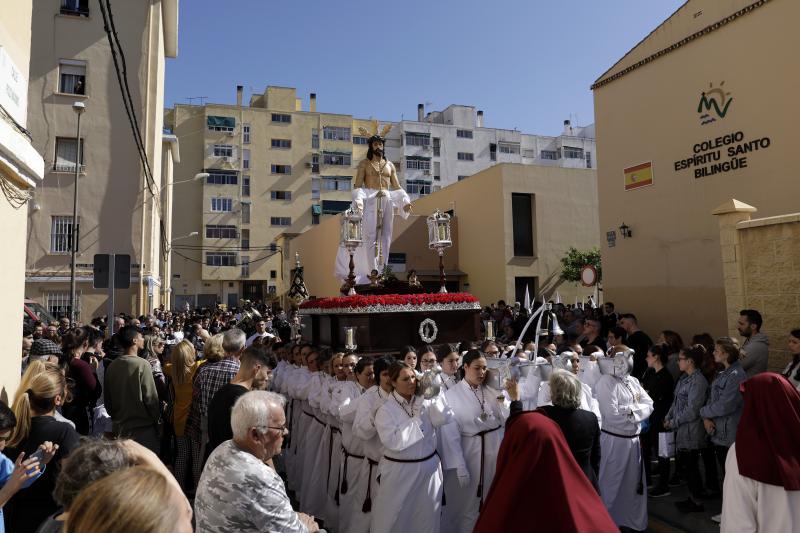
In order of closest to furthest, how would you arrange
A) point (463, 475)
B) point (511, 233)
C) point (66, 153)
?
point (463, 475), point (66, 153), point (511, 233)

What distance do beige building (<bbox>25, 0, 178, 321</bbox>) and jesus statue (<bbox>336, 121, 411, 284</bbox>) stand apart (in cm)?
1286

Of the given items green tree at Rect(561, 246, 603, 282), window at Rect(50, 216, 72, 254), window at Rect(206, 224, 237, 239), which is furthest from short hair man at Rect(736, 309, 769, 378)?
window at Rect(206, 224, 237, 239)

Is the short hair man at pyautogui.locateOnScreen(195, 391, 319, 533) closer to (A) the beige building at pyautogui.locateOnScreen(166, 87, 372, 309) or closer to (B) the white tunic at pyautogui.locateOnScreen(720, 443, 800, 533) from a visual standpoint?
(B) the white tunic at pyautogui.locateOnScreen(720, 443, 800, 533)

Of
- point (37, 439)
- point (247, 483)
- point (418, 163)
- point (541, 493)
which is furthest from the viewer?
point (418, 163)

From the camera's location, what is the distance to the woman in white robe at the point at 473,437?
5.06 meters

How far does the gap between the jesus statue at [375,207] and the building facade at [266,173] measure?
106 feet

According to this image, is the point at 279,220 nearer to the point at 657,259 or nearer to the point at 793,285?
the point at 657,259

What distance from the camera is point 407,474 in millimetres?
4574

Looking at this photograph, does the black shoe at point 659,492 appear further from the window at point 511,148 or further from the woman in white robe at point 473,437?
the window at point 511,148

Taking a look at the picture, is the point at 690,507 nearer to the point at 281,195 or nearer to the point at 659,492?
the point at 659,492

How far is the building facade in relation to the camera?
4572cm

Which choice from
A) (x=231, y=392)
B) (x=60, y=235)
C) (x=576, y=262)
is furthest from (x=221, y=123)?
(x=231, y=392)

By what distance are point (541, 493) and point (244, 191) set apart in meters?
46.8

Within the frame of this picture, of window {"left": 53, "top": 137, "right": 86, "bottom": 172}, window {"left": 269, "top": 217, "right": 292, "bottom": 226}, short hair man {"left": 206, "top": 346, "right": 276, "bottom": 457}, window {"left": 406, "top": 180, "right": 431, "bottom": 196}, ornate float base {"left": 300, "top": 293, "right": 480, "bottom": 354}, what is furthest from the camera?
window {"left": 406, "top": 180, "right": 431, "bottom": 196}
